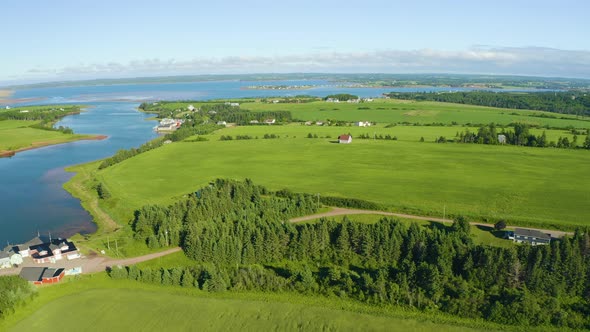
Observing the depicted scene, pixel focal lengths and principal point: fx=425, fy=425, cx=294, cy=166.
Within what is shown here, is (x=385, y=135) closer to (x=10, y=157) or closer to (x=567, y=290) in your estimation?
(x=567, y=290)

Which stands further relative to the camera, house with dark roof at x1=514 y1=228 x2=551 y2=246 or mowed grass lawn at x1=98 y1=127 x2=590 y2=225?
mowed grass lawn at x1=98 y1=127 x2=590 y2=225

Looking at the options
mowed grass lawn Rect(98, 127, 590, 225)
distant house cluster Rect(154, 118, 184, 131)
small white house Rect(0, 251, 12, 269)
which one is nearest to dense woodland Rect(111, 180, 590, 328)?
small white house Rect(0, 251, 12, 269)

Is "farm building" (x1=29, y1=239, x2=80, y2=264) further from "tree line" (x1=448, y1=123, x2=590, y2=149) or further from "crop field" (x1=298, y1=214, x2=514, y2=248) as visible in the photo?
"tree line" (x1=448, y1=123, x2=590, y2=149)

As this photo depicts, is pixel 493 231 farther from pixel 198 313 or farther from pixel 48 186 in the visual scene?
pixel 48 186

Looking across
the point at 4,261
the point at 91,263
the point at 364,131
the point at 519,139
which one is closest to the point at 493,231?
the point at 91,263

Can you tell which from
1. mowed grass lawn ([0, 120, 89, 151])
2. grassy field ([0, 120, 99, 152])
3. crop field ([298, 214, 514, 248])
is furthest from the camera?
mowed grass lawn ([0, 120, 89, 151])

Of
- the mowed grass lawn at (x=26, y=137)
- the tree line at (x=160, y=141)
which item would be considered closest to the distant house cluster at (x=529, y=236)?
the tree line at (x=160, y=141)

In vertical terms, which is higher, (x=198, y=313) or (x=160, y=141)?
(x=160, y=141)

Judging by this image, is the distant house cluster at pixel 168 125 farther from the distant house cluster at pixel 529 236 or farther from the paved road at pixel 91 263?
the distant house cluster at pixel 529 236
